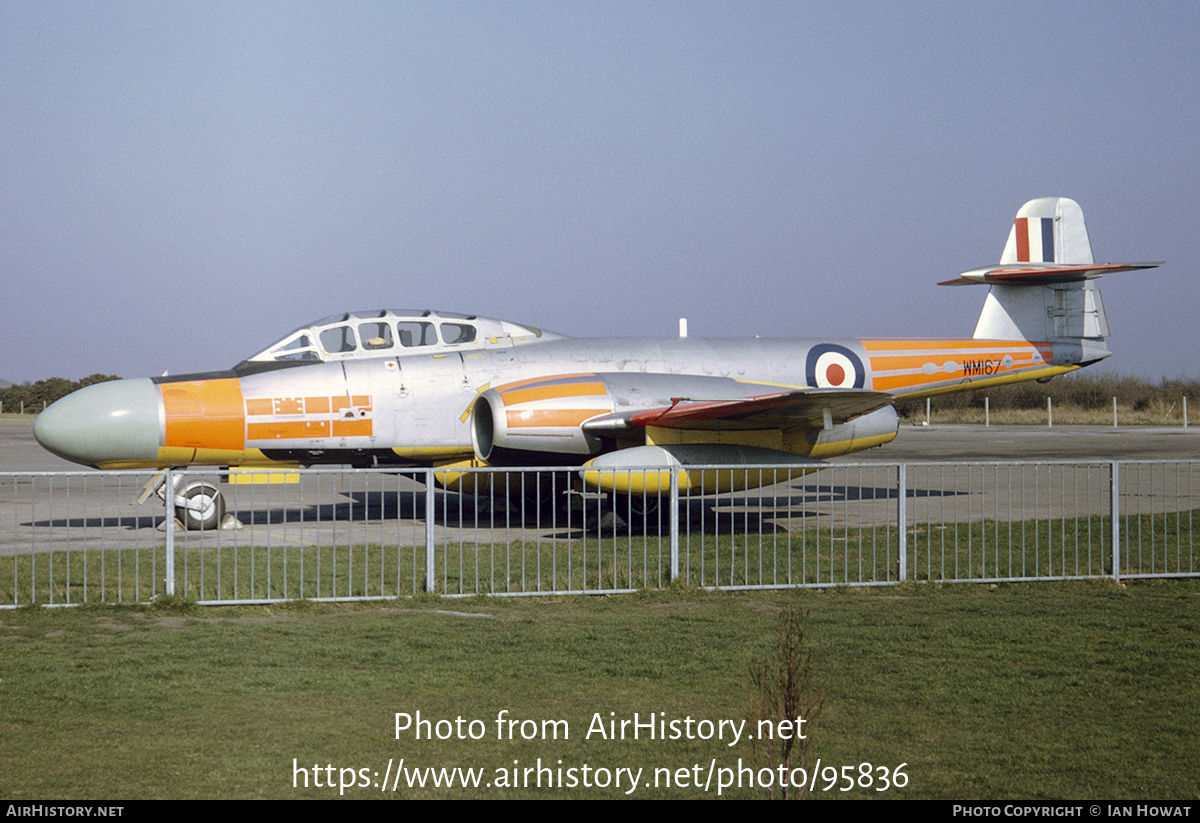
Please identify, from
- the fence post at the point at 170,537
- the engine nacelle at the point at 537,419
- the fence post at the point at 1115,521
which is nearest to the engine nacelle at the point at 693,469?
the engine nacelle at the point at 537,419

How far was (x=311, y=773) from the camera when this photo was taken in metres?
4.52

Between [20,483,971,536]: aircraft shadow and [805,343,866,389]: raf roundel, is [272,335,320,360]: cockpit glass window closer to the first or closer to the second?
[20,483,971,536]: aircraft shadow

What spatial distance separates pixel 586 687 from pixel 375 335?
9614 mm

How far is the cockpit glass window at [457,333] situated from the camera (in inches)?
594

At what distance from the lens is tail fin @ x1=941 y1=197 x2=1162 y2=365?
1841 cm

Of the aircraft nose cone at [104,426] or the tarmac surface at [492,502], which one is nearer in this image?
the tarmac surface at [492,502]

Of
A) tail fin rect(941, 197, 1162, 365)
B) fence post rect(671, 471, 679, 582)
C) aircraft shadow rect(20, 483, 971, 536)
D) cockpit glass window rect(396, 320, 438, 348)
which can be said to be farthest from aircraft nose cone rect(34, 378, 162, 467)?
tail fin rect(941, 197, 1162, 365)

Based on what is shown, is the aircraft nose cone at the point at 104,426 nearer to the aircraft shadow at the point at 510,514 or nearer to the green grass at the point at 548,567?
the aircraft shadow at the point at 510,514

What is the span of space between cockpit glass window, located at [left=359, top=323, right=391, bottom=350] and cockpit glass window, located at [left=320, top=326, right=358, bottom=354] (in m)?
0.15

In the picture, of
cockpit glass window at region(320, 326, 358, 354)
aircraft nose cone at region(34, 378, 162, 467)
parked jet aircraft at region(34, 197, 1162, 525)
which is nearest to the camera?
aircraft nose cone at region(34, 378, 162, 467)

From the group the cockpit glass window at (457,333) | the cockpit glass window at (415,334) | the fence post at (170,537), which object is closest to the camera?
the fence post at (170,537)

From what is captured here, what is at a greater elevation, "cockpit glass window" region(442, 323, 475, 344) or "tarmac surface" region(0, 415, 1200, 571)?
"cockpit glass window" region(442, 323, 475, 344)

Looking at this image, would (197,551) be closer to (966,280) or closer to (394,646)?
(394,646)

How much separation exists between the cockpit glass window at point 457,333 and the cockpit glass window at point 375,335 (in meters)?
0.83
